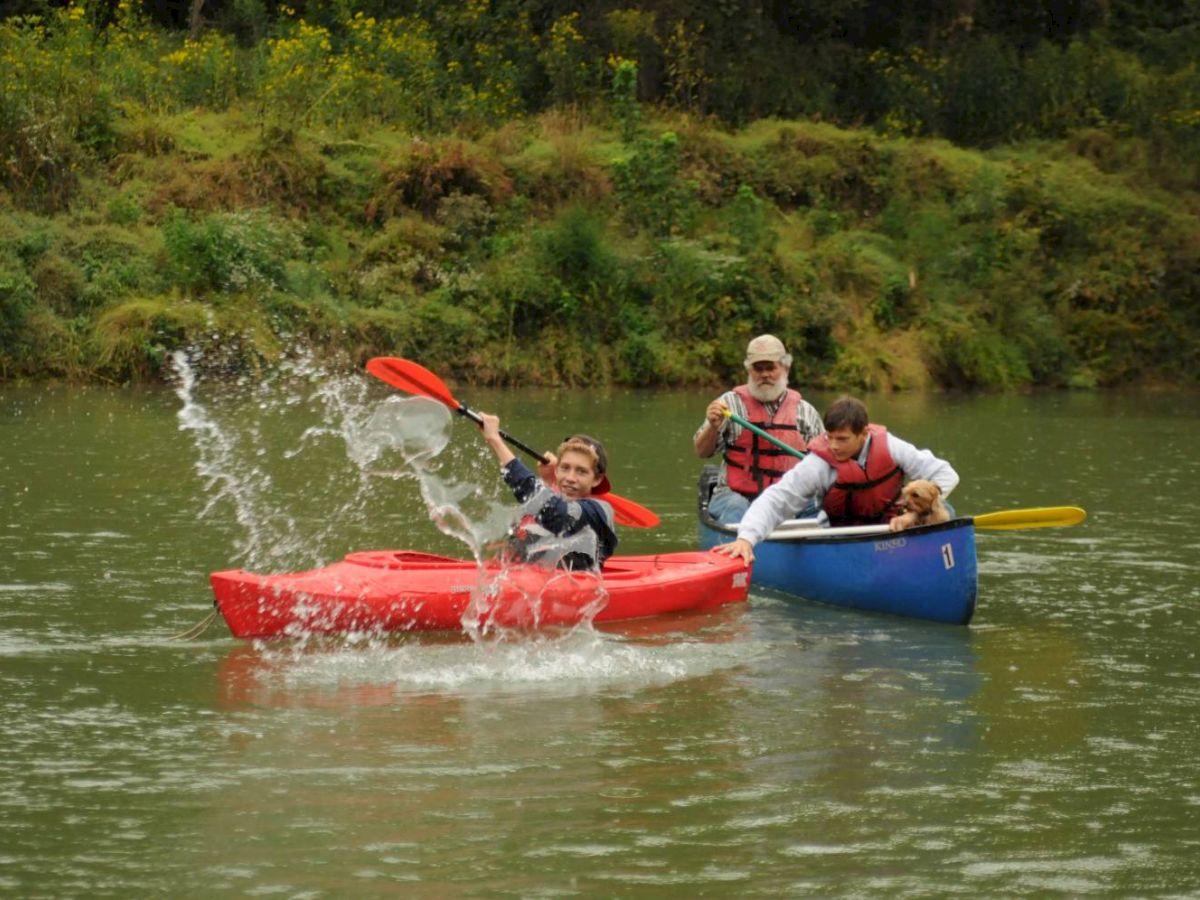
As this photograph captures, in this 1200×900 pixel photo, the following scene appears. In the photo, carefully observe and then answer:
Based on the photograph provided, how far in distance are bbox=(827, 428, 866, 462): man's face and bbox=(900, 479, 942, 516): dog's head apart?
1.09 ft

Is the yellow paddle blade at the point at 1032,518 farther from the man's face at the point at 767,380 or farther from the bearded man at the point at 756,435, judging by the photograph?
the man's face at the point at 767,380

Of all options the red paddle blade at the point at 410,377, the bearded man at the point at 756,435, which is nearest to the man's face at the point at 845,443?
the bearded man at the point at 756,435

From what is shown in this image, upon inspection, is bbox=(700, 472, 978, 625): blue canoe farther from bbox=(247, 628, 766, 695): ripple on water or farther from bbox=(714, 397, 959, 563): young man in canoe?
bbox=(247, 628, 766, 695): ripple on water

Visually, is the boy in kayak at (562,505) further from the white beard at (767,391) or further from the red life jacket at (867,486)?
the white beard at (767,391)

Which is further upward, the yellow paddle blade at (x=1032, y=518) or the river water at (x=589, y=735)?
the yellow paddle blade at (x=1032, y=518)

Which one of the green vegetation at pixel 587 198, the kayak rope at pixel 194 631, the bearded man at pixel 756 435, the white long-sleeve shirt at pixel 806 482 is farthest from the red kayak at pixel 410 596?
the green vegetation at pixel 587 198

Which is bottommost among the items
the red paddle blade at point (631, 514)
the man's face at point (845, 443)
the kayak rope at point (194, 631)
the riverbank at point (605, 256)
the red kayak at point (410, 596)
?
the kayak rope at point (194, 631)

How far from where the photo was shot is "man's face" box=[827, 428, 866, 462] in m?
8.52

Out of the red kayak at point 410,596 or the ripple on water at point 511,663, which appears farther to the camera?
the red kayak at point 410,596

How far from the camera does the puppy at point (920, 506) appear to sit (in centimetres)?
827

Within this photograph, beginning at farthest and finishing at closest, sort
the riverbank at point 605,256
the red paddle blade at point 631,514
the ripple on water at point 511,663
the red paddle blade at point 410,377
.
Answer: the riverbank at point 605,256, the red paddle blade at point 631,514, the red paddle blade at point 410,377, the ripple on water at point 511,663

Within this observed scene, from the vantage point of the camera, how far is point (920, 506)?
837 cm

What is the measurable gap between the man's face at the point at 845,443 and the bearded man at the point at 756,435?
1.18 m

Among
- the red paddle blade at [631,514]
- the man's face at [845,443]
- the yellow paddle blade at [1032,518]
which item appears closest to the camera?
the man's face at [845,443]
